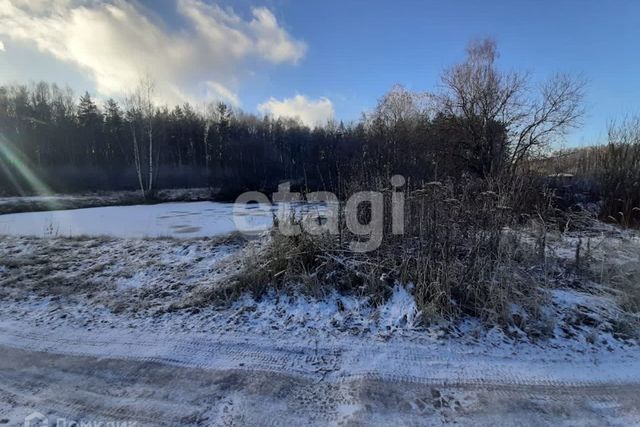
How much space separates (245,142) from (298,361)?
37.2 metres

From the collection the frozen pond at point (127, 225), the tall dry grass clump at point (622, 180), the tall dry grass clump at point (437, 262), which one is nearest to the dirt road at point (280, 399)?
the tall dry grass clump at point (437, 262)

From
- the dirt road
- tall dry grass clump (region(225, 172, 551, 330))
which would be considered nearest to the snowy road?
the dirt road

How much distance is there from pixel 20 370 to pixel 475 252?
3.98 meters

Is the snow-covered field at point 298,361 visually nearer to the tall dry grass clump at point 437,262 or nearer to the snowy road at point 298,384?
the snowy road at point 298,384

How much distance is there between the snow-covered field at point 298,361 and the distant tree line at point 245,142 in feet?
8.33

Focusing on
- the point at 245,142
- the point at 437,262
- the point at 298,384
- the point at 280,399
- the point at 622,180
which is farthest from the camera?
the point at 245,142

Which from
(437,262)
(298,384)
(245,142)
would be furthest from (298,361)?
(245,142)

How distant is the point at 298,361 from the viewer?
2.21 meters

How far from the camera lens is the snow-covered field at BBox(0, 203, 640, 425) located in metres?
1.75

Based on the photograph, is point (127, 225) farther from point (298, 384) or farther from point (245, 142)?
point (245, 142)

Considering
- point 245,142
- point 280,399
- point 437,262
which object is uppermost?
point 245,142

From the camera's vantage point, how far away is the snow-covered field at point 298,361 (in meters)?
1.75

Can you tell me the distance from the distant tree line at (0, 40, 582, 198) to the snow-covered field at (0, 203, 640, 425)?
99.9 inches

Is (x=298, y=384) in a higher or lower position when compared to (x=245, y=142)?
lower
